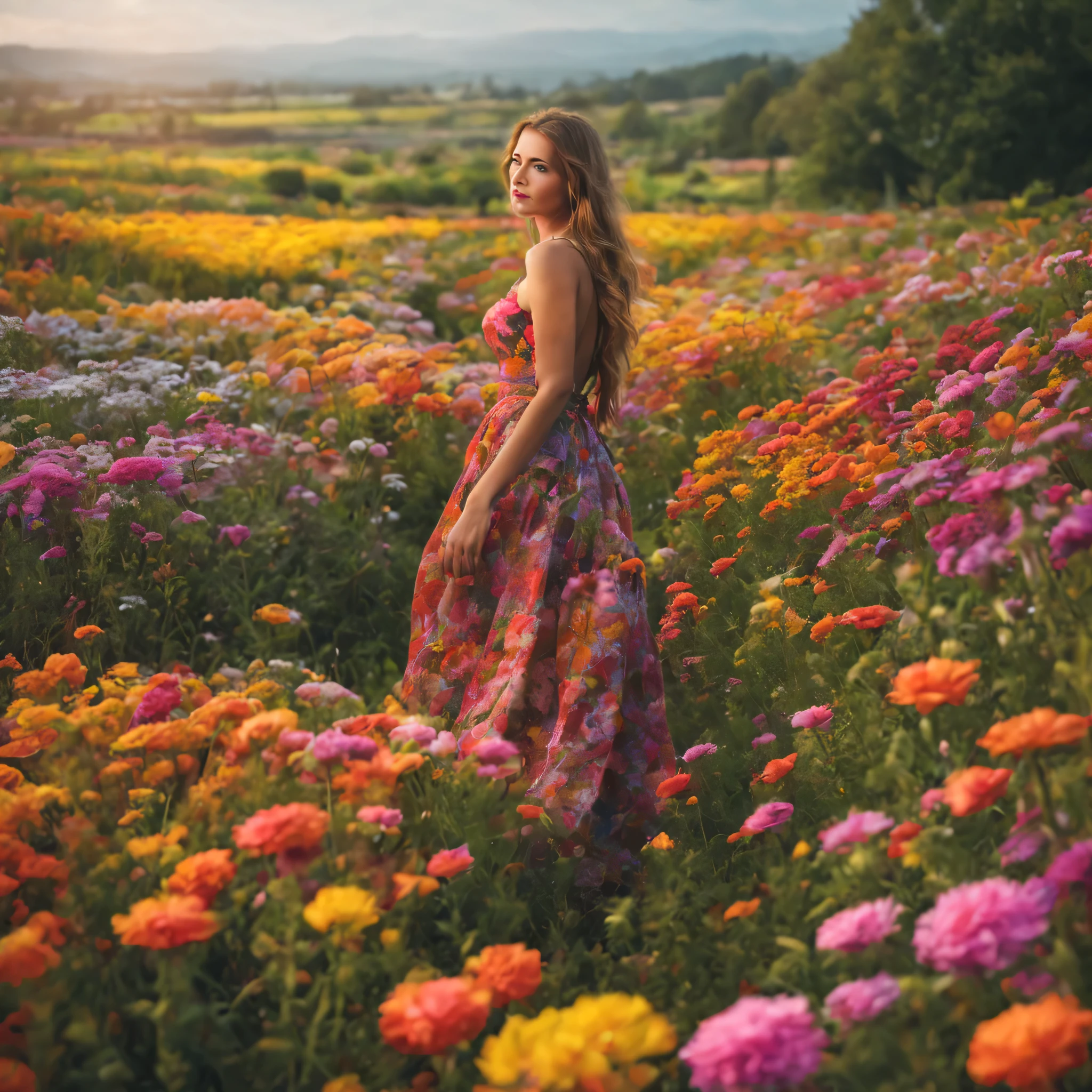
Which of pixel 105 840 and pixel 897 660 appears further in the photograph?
pixel 897 660

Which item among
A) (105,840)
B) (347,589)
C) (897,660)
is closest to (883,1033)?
(897,660)

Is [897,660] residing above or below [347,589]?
above

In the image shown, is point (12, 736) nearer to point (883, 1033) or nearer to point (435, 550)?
point (435, 550)

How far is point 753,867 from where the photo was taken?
2.22m

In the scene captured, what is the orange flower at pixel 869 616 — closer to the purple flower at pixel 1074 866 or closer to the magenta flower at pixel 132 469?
the purple flower at pixel 1074 866

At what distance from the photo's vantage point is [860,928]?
4.49 ft

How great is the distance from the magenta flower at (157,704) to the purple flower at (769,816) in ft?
3.70

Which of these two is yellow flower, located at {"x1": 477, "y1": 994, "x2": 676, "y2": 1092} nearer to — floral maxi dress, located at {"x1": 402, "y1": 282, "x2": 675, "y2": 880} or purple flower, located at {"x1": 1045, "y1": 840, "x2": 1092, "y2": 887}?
purple flower, located at {"x1": 1045, "y1": 840, "x2": 1092, "y2": 887}

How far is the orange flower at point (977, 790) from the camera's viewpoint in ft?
4.49

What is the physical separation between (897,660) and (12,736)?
1.69 metres

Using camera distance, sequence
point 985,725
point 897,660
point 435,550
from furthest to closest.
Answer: point 435,550, point 897,660, point 985,725

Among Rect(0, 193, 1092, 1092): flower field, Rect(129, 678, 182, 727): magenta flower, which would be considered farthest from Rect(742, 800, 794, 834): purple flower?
Rect(129, 678, 182, 727): magenta flower

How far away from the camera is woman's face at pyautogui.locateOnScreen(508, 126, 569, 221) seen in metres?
2.64

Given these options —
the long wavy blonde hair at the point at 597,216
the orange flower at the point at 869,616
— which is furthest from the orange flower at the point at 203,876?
the long wavy blonde hair at the point at 597,216
